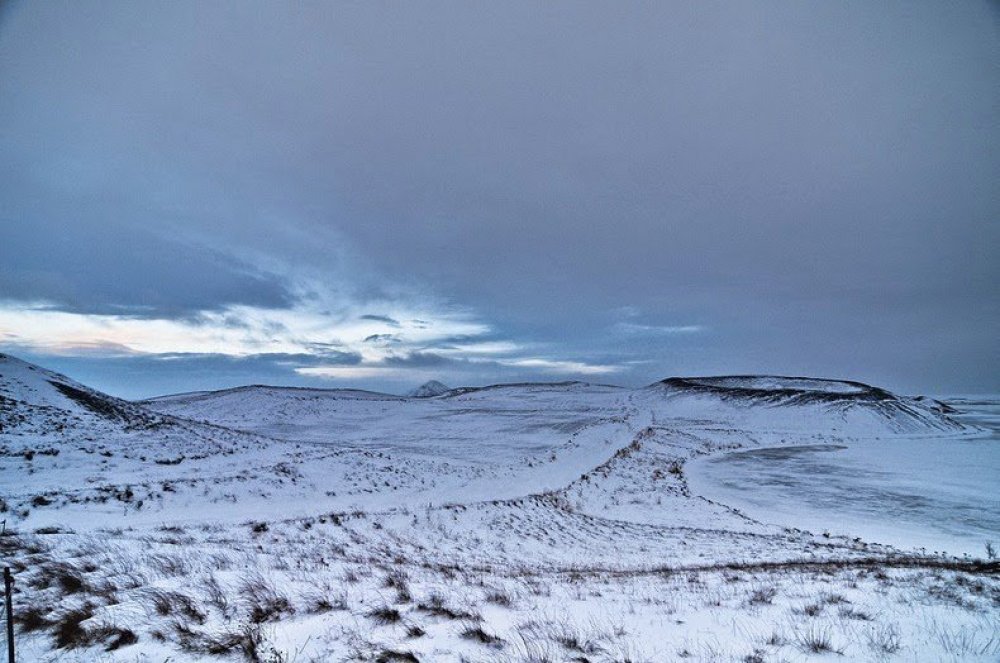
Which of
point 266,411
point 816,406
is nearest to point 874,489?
point 816,406

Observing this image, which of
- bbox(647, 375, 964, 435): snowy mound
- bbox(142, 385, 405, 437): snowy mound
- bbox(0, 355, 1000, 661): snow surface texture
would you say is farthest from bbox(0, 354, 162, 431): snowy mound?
bbox(647, 375, 964, 435): snowy mound

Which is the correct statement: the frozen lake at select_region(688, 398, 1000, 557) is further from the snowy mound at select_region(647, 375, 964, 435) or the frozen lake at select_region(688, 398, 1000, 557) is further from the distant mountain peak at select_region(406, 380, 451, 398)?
the distant mountain peak at select_region(406, 380, 451, 398)

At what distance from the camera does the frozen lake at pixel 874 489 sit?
705 inches

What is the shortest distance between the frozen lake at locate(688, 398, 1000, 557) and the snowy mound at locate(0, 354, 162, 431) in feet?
117

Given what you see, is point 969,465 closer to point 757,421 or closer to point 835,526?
point 835,526

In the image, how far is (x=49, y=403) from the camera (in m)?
29.6

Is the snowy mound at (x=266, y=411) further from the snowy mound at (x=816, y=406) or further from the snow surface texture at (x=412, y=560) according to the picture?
the snowy mound at (x=816, y=406)

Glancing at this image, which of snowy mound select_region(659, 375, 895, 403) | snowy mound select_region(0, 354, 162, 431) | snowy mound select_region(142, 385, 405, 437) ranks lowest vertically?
snowy mound select_region(142, 385, 405, 437)

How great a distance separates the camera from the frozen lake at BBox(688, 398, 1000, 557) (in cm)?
1791

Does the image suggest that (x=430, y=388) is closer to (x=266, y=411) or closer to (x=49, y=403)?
(x=266, y=411)

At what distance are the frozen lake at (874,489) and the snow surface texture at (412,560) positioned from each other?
178 centimetres

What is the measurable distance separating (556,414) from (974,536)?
167 feet

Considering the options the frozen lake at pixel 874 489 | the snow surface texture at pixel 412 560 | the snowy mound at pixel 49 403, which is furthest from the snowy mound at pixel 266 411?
the frozen lake at pixel 874 489

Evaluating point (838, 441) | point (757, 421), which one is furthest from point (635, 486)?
point (757, 421)
